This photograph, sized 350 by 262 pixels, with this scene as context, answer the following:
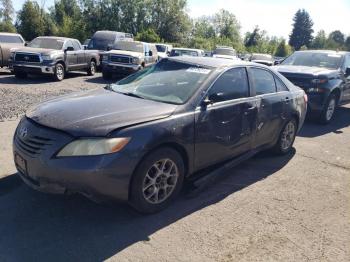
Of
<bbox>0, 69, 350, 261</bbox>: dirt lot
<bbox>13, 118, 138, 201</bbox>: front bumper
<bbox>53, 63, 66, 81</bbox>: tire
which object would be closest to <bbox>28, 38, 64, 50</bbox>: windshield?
<bbox>53, 63, 66, 81</bbox>: tire

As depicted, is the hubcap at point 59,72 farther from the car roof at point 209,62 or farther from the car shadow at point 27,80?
the car roof at point 209,62

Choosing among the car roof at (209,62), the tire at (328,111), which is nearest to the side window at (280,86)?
the car roof at (209,62)

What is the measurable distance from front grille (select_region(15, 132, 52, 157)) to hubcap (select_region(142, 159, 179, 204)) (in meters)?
1.01

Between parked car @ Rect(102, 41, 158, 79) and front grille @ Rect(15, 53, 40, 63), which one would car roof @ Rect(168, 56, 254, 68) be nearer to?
front grille @ Rect(15, 53, 40, 63)

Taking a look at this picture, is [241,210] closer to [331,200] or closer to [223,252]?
[223,252]

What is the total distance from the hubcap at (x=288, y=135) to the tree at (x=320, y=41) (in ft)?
251

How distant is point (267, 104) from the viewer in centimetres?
521

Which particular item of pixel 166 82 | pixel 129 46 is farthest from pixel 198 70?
pixel 129 46

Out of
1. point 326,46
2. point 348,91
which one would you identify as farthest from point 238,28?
point 348,91

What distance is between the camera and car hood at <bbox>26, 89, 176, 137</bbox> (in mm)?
3407

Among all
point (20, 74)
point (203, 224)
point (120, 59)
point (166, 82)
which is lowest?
point (203, 224)

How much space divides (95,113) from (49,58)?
1056 centimetres

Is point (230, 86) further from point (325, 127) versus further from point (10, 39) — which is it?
point (10, 39)

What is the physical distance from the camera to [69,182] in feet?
10.7
